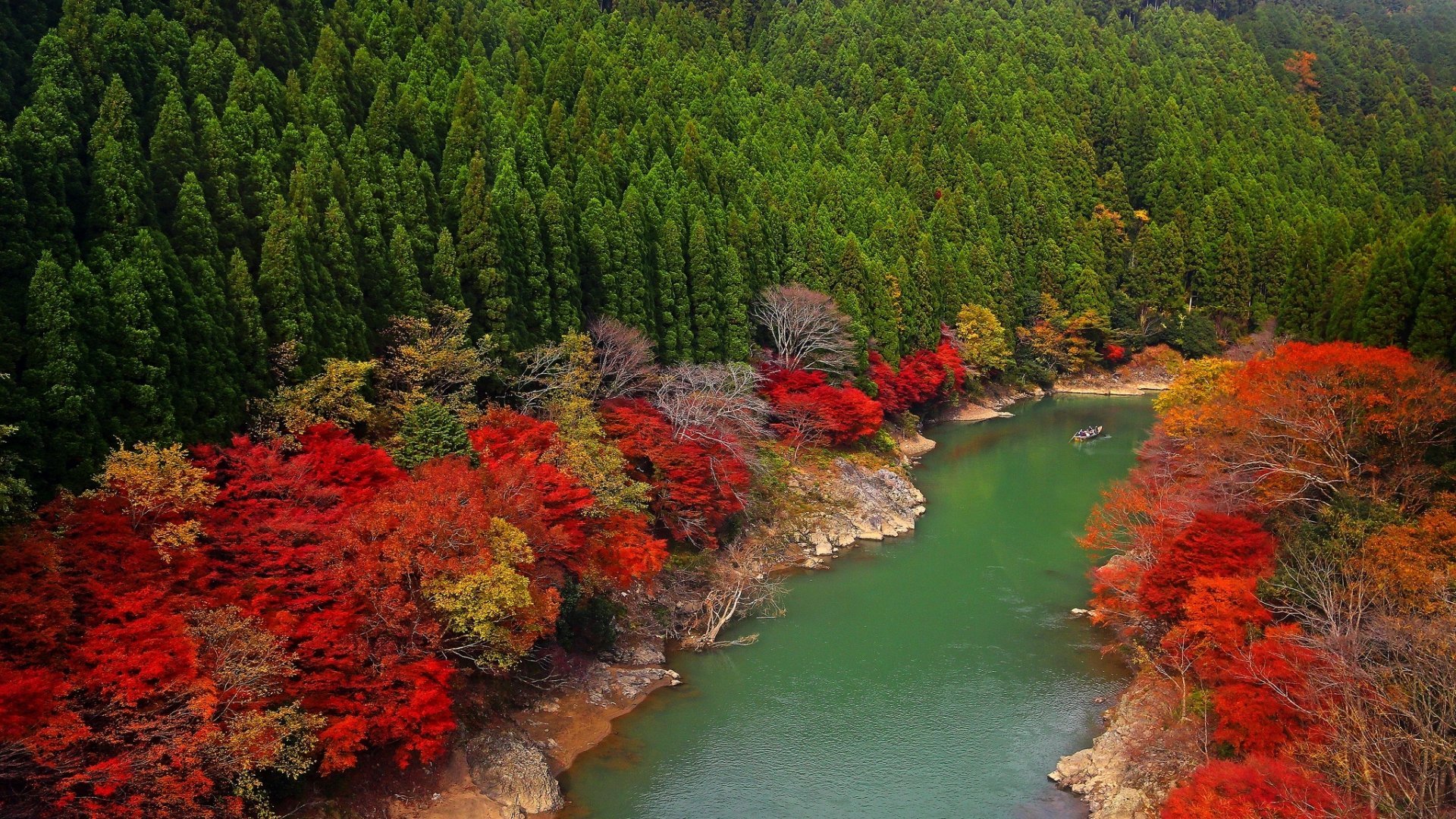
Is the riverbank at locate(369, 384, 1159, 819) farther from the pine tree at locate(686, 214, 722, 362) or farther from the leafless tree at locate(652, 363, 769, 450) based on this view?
the pine tree at locate(686, 214, 722, 362)

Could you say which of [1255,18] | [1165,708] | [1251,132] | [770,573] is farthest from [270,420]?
[1255,18]

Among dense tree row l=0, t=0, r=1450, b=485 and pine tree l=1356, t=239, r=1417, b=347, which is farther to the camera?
pine tree l=1356, t=239, r=1417, b=347

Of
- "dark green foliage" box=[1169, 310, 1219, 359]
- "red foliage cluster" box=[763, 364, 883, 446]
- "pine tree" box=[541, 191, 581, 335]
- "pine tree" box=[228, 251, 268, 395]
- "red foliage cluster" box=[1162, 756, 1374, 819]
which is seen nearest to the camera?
"red foliage cluster" box=[1162, 756, 1374, 819]

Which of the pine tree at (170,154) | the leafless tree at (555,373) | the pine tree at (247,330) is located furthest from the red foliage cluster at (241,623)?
the pine tree at (170,154)

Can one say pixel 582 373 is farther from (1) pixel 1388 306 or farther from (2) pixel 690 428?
(1) pixel 1388 306

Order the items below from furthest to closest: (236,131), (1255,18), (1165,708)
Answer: (1255,18), (236,131), (1165,708)

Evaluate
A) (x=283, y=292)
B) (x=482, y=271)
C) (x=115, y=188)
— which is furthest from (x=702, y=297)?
(x=115, y=188)

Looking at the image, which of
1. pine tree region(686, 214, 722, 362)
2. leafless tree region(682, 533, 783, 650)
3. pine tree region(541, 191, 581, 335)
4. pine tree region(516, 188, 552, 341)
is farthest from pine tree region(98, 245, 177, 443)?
pine tree region(686, 214, 722, 362)

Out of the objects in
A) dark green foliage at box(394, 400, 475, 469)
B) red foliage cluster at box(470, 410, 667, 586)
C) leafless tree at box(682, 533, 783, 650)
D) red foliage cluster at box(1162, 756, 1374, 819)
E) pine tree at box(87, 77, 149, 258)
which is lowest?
leafless tree at box(682, 533, 783, 650)
